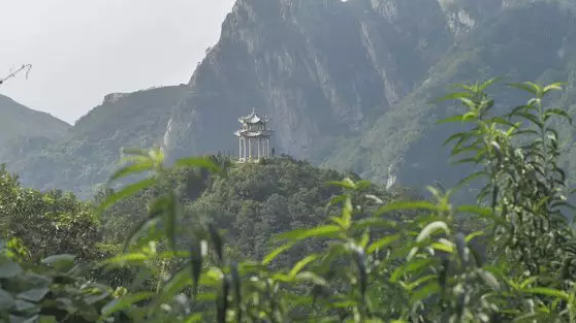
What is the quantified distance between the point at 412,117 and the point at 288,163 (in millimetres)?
78757

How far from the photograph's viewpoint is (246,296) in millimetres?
1320

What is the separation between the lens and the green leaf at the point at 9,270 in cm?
145

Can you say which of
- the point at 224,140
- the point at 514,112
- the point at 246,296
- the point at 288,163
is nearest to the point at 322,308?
the point at 246,296

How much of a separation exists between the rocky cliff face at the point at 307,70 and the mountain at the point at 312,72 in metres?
0.24

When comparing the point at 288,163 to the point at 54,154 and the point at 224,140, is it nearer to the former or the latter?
the point at 224,140

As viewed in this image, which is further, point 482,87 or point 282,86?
point 282,86

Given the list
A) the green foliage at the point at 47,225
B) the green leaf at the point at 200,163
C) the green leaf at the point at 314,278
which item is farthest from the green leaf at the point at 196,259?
the green foliage at the point at 47,225

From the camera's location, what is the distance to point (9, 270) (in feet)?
4.78

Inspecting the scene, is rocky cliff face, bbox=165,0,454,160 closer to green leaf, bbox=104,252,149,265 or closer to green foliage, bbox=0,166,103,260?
green foliage, bbox=0,166,103,260

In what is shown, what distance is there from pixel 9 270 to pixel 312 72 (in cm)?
17110

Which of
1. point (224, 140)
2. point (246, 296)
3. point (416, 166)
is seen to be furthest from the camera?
point (224, 140)

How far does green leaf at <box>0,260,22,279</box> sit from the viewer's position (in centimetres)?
145

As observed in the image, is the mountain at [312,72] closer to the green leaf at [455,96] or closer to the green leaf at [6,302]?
the green leaf at [455,96]

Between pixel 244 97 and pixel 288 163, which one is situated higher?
pixel 244 97
